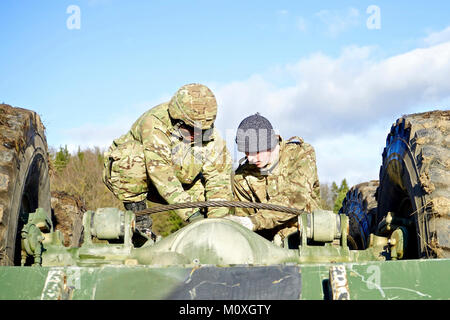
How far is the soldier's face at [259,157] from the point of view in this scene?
20.3 feet

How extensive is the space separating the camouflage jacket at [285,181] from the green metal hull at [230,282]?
98.9 inches

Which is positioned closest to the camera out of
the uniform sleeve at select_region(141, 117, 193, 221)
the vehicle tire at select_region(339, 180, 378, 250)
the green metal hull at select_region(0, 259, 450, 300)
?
the green metal hull at select_region(0, 259, 450, 300)

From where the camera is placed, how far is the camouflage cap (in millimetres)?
6512

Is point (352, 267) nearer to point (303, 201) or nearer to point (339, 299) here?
point (339, 299)

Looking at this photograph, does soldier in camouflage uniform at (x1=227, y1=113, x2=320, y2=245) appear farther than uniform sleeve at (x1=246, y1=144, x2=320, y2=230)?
Yes

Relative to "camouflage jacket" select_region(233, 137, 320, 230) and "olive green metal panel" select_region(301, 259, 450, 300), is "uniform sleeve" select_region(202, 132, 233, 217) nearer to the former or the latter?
"camouflage jacket" select_region(233, 137, 320, 230)

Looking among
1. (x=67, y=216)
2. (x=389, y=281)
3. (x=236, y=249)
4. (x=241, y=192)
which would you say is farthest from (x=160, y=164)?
(x=389, y=281)

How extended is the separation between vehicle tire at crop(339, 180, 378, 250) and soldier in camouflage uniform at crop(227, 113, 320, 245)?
39cm

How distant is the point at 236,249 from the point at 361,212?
2923mm

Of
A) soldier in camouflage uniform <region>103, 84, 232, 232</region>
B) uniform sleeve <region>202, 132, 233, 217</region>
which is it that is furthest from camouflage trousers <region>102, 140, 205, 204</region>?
uniform sleeve <region>202, 132, 233, 217</region>

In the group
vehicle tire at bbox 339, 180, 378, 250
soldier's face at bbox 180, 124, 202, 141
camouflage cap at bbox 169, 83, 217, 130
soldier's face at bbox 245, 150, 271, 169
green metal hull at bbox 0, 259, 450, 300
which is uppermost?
camouflage cap at bbox 169, 83, 217, 130

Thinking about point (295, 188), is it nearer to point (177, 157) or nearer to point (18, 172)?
point (177, 157)

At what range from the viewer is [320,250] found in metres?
3.77
